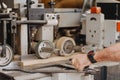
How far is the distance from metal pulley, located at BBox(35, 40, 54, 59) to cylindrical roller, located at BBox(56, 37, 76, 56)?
11 centimetres

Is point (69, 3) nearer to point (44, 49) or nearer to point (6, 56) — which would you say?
point (44, 49)

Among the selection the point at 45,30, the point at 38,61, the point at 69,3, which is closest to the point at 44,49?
the point at 38,61

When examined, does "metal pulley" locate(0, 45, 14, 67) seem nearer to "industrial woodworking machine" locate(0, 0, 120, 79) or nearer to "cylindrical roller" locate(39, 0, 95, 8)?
"industrial woodworking machine" locate(0, 0, 120, 79)

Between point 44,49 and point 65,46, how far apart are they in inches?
8.2

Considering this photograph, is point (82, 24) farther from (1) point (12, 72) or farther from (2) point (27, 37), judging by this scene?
(1) point (12, 72)

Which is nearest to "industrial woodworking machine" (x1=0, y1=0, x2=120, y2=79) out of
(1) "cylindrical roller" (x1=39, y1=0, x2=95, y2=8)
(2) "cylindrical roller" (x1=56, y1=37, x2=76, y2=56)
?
(2) "cylindrical roller" (x1=56, y1=37, x2=76, y2=56)

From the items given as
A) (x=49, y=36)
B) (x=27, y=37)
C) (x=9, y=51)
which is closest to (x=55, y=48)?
(x=49, y=36)

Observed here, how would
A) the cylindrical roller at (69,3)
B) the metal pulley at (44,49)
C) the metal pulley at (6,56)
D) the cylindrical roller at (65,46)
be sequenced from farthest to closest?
the cylindrical roller at (69,3)
the cylindrical roller at (65,46)
the metal pulley at (44,49)
the metal pulley at (6,56)

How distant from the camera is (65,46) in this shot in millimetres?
1980

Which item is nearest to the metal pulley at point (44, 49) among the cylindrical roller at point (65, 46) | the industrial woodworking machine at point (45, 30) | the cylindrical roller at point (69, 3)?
the industrial woodworking machine at point (45, 30)

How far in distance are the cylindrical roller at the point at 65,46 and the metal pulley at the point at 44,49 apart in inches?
4.2

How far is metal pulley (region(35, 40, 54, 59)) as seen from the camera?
71.4 inches

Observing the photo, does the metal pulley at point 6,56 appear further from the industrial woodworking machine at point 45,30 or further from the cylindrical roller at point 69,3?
the cylindrical roller at point 69,3

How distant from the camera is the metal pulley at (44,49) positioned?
1812mm
